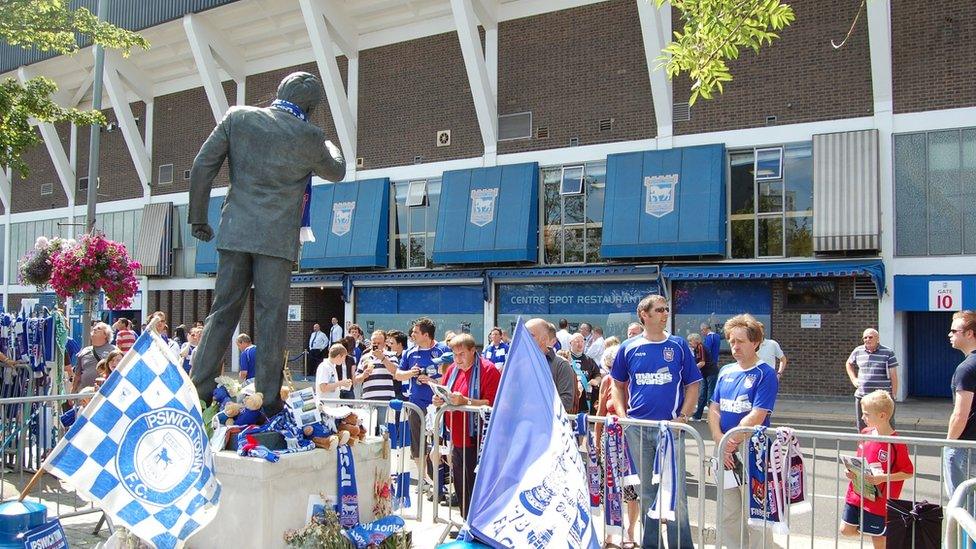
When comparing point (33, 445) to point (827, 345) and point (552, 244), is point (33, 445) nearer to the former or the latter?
point (552, 244)

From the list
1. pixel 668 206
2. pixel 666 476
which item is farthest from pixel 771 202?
pixel 666 476

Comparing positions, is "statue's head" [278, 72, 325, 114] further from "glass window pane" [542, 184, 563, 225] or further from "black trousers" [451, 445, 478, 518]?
"glass window pane" [542, 184, 563, 225]

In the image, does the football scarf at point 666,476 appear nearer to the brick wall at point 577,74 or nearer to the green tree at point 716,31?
the green tree at point 716,31

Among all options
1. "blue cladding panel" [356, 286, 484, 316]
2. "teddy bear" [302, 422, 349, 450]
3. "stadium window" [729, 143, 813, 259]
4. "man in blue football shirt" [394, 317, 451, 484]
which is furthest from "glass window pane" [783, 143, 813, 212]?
"teddy bear" [302, 422, 349, 450]

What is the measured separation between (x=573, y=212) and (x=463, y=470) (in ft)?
52.8

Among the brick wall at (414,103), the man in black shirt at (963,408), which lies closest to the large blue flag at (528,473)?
the man in black shirt at (963,408)

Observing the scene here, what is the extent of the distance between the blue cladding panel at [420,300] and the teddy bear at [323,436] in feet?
60.0

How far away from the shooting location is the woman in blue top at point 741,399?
17.4ft

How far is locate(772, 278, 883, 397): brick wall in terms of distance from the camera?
17.8 meters

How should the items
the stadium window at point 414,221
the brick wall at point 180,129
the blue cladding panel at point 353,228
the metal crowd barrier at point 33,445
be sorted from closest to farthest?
the metal crowd barrier at point 33,445 < the stadium window at point 414,221 < the blue cladding panel at point 353,228 < the brick wall at point 180,129

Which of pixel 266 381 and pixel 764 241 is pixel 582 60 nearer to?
pixel 764 241

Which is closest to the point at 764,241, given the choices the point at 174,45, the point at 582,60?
the point at 582,60

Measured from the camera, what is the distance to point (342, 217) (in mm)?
25703

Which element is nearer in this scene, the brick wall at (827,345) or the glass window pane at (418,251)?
the brick wall at (827,345)
